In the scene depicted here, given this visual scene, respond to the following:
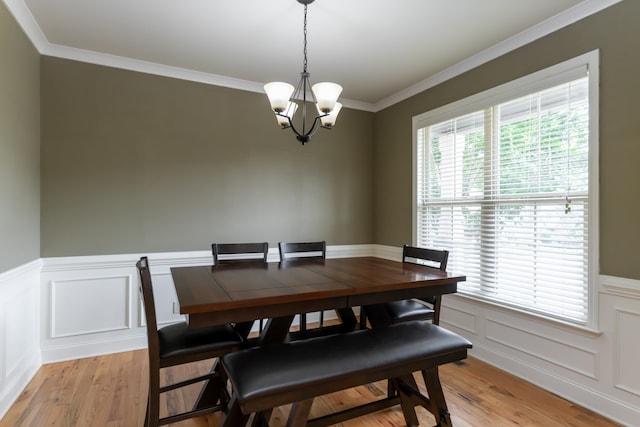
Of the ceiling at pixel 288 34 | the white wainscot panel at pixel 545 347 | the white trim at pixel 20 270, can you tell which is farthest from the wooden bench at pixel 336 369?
the ceiling at pixel 288 34

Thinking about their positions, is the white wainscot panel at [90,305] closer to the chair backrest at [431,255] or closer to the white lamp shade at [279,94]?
the white lamp shade at [279,94]

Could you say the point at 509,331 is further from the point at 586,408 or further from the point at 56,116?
the point at 56,116

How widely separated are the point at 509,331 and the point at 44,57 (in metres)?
4.36

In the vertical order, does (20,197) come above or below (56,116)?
below

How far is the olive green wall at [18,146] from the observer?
2082mm

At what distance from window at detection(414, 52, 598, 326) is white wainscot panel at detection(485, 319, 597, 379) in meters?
0.18

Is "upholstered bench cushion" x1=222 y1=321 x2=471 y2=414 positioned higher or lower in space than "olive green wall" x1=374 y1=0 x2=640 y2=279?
lower

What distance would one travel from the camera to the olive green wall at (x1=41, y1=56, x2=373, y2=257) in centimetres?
284

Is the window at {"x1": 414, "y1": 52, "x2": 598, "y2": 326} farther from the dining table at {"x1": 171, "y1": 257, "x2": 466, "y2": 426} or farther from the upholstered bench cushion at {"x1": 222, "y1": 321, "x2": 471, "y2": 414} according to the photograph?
the upholstered bench cushion at {"x1": 222, "y1": 321, "x2": 471, "y2": 414}

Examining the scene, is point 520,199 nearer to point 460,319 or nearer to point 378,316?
point 460,319

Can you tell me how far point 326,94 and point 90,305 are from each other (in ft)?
8.76

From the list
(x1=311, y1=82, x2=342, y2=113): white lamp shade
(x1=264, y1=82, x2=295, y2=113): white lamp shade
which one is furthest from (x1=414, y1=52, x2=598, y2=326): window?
(x1=264, y1=82, x2=295, y2=113): white lamp shade

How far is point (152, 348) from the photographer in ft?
5.34

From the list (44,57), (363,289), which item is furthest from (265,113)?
(363,289)
